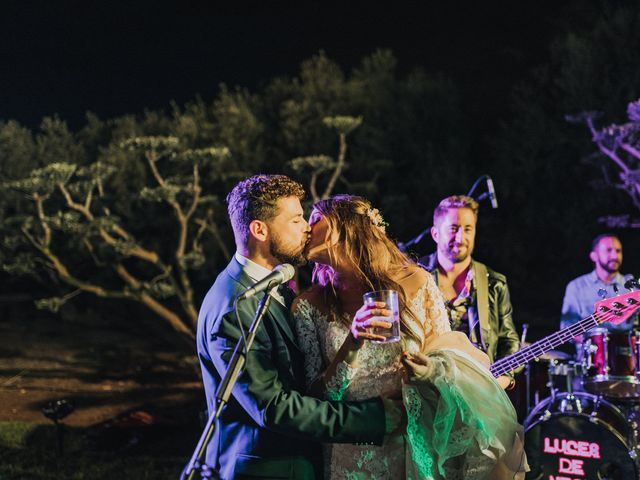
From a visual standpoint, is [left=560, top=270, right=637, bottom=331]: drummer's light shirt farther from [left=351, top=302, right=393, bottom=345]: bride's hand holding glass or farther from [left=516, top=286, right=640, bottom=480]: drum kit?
[left=351, top=302, right=393, bottom=345]: bride's hand holding glass

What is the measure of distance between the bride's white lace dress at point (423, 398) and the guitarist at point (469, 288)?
2142 millimetres

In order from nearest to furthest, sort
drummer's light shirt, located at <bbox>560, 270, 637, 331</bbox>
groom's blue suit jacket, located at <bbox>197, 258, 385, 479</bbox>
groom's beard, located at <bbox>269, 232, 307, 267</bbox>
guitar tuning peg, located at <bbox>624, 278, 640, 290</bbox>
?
groom's blue suit jacket, located at <bbox>197, 258, 385, 479</bbox>, groom's beard, located at <bbox>269, 232, 307, 267</bbox>, guitar tuning peg, located at <bbox>624, 278, 640, 290</bbox>, drummer's light shirt, located at <bbox>560, 270, 637, 331</bbox>

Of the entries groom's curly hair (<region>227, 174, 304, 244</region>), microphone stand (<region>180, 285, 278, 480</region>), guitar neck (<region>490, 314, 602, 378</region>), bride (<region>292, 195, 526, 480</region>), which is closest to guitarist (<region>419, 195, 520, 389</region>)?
guitar neck (<region>490, 314, 602, 378</region>)

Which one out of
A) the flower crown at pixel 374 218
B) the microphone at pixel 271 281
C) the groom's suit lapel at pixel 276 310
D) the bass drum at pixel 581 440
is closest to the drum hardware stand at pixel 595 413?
the bass drum at pixel 581 440

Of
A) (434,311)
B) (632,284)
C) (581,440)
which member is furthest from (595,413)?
(434,311)

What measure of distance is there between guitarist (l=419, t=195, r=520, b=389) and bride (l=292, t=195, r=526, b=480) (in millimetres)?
2045

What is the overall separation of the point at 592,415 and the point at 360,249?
11.2 feet

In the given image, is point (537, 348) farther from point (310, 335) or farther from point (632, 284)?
point (310, 335)

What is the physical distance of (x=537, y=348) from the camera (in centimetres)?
475

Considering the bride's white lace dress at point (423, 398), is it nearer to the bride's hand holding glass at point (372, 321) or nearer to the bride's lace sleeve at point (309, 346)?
the bride's lace sleeve at point (309, 346)

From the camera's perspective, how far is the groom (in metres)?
2.64

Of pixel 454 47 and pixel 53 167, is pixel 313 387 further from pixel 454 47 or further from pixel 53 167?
pixel 454 47

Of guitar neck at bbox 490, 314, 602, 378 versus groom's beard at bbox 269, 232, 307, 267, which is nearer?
groom's beard at bbox 269, 232, 307, 267

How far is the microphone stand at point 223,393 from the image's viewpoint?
2387mm
